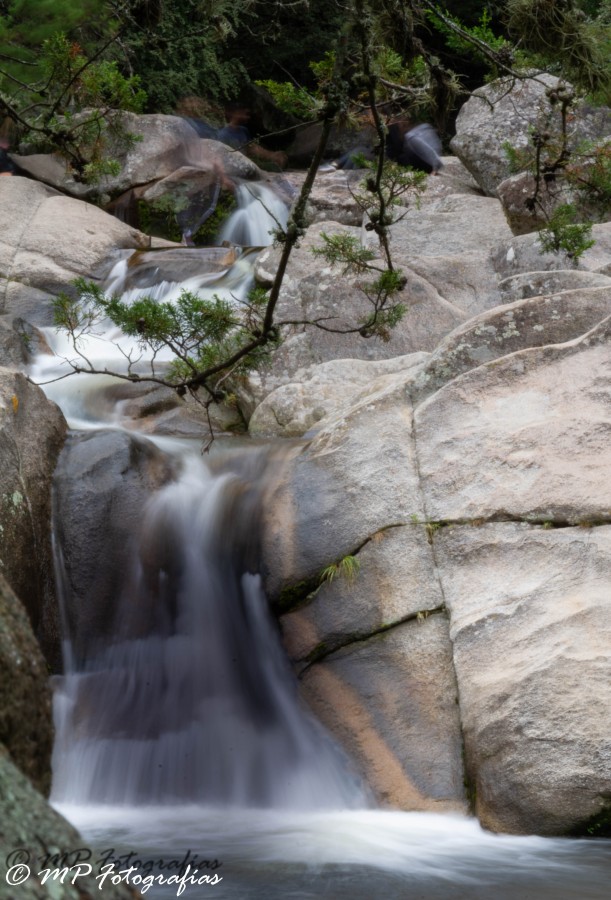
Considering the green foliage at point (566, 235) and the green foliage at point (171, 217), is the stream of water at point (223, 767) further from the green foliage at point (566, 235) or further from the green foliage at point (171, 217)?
the green foliage at point (171, 217)

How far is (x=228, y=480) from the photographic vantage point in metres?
4.95

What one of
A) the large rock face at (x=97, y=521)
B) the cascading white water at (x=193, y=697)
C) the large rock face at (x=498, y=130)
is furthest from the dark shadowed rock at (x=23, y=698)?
the large rock face at (x=498, y=130)

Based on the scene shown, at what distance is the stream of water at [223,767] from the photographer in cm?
307

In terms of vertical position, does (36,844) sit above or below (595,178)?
below

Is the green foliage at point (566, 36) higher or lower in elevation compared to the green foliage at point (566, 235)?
lower

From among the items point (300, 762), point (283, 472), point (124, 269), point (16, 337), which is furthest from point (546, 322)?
point (124, 269)

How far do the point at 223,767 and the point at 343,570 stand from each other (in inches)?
39.1

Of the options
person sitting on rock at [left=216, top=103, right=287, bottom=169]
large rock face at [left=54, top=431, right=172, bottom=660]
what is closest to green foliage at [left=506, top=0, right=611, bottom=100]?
large rock face at [left=54, top=431, right=172, bottom=660]

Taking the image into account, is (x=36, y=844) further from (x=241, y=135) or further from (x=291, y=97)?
(x=241, y=135)

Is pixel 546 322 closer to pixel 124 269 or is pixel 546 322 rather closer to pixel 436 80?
pixel 436 80

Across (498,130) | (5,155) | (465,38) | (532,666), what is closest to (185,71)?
(5,155)

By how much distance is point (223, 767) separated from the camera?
396 cm
